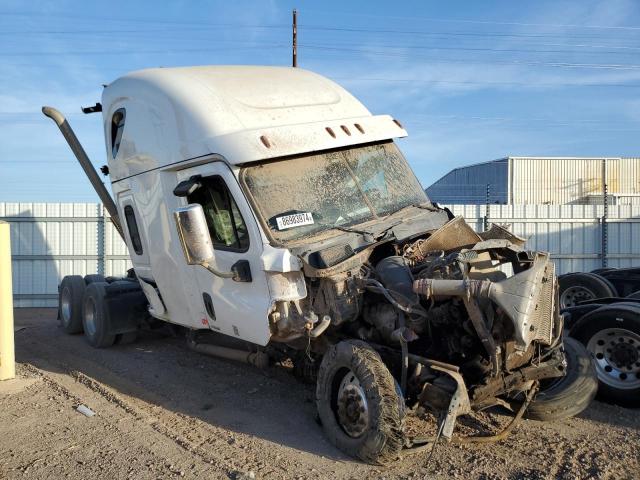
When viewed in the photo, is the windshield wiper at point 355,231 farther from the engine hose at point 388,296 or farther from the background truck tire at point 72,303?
the background truck tire at point 72,303

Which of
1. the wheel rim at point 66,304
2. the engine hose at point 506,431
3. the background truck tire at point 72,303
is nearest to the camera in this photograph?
the engine hose at point 506,431

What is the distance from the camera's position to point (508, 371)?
4809 mm

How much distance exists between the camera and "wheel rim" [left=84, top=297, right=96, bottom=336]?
365 inches

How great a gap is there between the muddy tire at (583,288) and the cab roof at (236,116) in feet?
15.7

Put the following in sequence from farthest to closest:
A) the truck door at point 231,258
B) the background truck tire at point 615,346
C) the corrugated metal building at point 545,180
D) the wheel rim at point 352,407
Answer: the corrugated metal building at point 545,180 < the background truck tire at point 615,346 < the truck door at point 231,258 < the wheel rim at point 352,407

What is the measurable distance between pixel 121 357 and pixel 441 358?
533 centimetres

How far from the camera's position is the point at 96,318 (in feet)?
30.0

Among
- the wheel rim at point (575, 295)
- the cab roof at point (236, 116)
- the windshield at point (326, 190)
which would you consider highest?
the cab roof at point (236, 116)

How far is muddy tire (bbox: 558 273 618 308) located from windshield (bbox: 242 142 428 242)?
4.45 m

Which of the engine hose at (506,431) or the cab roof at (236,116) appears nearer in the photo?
the engine hose at (506,431)

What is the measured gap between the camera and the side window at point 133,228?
7.74 meters

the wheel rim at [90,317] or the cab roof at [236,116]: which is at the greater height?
the cab roof at [236,116]

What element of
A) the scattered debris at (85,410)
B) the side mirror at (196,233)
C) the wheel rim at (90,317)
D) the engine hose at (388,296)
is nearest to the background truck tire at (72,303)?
the wheel rim at (90,317)

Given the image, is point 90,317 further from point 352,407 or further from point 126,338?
point 352,407
